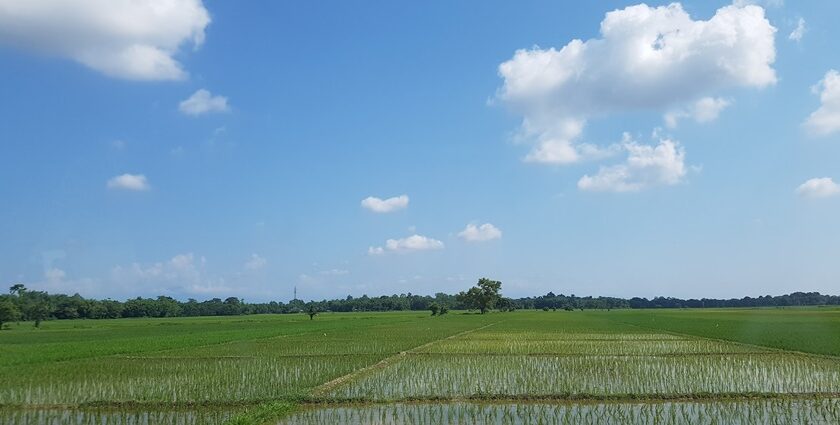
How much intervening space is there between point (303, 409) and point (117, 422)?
332 centimetres

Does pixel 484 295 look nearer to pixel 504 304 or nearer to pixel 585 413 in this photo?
pixel 504 304

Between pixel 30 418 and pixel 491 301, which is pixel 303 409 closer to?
pixel 30 418

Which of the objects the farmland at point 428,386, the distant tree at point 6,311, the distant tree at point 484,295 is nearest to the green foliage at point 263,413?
the farmland at point 428,386

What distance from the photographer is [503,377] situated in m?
16.3

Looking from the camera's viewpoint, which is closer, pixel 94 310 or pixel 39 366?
pixel 39 366

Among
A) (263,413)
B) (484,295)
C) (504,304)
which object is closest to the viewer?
(263,413)

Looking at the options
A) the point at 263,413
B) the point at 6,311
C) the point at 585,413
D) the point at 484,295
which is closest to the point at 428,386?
the point at 585,413

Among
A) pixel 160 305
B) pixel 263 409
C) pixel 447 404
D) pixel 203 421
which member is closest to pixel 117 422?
pixel 203 421

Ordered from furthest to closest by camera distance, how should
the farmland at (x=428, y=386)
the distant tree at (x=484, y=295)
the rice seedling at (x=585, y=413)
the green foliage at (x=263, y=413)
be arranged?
the distant tree at (x=484, y=295) → the farmland at (x=428, y=386) → the rice seedling at (x=585, y=413) → the green foliage at (x=263, y=413)

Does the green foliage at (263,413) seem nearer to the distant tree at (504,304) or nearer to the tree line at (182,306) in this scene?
the tree line at (182,306)

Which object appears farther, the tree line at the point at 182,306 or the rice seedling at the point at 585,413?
the tree line at the point at 182,306

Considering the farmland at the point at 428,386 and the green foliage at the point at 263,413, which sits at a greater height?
the green foliage at the point at 263,413

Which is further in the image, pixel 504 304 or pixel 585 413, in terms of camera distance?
pixel 504 304

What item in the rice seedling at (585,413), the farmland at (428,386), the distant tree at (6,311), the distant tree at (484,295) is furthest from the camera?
the distant tree at (484,295)
